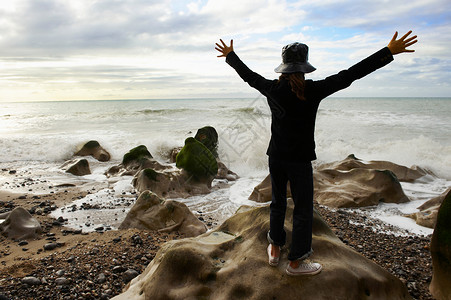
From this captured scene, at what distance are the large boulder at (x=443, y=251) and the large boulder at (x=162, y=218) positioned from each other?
3244 mm

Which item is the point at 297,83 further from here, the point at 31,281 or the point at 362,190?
the point at 362,190

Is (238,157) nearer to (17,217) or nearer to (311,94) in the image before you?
(17,217)

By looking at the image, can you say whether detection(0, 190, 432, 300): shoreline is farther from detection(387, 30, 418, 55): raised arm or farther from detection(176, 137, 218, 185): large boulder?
detection(176, 137, 218, 185): large boulder

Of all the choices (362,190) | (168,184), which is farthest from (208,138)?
(362,190)

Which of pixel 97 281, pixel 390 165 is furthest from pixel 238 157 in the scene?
pixel 97 281

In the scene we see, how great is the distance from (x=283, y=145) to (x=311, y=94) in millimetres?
465

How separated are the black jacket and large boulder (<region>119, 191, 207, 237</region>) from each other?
9.97ft

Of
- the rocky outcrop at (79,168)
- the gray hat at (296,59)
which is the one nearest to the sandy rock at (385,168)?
the gray hat at (296,59)

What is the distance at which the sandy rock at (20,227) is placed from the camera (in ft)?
16.5

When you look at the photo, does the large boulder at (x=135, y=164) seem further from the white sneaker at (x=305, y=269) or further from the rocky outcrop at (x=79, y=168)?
the white sneaker at (x=305, y=269)

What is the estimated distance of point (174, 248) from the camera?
3.21 m

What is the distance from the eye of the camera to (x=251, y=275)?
9.37 feet

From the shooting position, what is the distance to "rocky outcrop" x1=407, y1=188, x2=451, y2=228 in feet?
18.9

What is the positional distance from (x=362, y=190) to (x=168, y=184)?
4.33 meters
